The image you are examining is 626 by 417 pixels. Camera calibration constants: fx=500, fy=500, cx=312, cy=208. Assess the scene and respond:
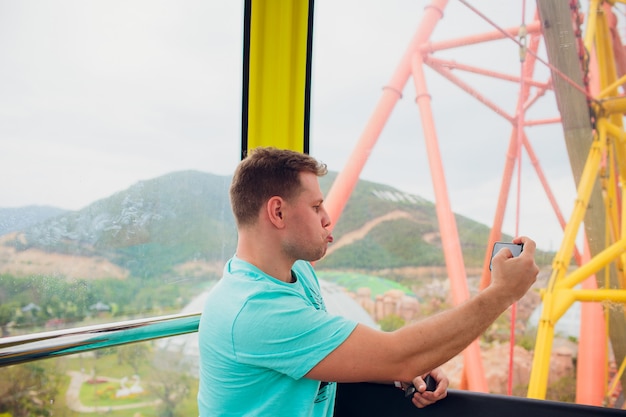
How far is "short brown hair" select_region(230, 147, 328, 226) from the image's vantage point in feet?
3.50

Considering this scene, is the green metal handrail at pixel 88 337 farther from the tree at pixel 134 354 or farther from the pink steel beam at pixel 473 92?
the pink steel beam at pixel 473 92

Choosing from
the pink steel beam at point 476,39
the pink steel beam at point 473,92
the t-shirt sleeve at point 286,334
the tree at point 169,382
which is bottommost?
the tree at point 169,382

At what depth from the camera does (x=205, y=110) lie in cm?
167

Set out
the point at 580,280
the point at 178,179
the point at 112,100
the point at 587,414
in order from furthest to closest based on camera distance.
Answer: the point at 580,280 < the point at 178,179 < the point at 112,100 < the point at 587,414

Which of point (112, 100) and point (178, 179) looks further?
point (178, 179)

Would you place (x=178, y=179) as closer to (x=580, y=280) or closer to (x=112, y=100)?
(x=112, y=100)

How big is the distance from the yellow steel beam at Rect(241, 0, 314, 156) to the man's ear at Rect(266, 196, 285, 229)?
0.71 meters

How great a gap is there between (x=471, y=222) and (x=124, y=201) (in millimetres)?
1389

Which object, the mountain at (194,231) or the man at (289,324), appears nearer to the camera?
the man at (289,324)

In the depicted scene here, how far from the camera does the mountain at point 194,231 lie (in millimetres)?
1279

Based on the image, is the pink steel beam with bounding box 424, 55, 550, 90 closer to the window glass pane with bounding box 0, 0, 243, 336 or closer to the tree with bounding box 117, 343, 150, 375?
the window glass pane with bounding box 0, 0, 243, 336

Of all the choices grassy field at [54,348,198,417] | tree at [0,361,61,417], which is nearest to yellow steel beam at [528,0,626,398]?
grassy field at [54,348,198,417]

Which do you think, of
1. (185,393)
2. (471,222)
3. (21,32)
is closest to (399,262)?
(471,222)

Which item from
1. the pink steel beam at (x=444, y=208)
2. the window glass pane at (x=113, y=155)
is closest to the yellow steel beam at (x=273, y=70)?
the window glass pane at (x=113, y=155)
